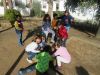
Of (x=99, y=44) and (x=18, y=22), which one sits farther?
(x=99, y=44)

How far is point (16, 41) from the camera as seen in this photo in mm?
14227

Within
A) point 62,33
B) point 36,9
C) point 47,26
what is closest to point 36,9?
point 36,9

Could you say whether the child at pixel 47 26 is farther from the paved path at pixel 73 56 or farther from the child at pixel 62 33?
the paved path at pixel 73 56

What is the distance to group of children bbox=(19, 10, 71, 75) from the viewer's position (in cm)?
774

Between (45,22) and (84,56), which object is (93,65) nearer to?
(84,56)

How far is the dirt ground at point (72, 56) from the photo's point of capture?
33.8 feet

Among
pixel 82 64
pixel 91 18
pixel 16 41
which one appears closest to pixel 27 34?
pixel 16 41

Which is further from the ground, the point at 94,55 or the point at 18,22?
the point at 18,22

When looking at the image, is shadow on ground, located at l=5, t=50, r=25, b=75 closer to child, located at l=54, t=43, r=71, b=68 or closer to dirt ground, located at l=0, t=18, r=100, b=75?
dirt ground, located at l=0, t=18, r=100, b=75

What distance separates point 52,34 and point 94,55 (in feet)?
7.83

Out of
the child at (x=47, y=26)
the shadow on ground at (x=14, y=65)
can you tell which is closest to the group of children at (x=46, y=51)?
the child at (x=47, y=26)

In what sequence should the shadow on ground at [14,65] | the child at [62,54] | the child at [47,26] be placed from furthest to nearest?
the child at [47,26]
the shadow on ground at [14,65]
the child at [62,54]

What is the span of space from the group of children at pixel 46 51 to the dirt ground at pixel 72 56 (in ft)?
2.49

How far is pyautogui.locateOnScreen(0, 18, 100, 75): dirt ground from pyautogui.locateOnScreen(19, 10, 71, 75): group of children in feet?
2.49
